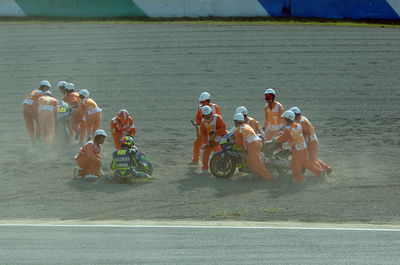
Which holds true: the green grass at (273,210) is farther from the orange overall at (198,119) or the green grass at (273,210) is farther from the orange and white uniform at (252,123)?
the orange overall at (198,119)

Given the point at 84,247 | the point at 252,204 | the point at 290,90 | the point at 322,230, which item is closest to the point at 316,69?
the point at 290,90

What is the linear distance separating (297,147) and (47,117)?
23.4 feet

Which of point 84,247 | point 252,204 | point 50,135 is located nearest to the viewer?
point 84,247

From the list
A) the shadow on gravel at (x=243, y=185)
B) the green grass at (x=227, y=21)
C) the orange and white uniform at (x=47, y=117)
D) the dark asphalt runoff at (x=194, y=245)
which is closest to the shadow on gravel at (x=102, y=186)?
the shadow on gravel at (x=243, y=185)

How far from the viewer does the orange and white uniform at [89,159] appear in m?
17.2

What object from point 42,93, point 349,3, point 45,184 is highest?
point 349,3

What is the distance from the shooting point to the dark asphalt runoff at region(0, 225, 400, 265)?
1114cm

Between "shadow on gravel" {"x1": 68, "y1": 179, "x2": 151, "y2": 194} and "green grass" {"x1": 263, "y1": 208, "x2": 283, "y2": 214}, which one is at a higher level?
"green grass" {"x1": 263, "y1": 208, "x2": 283, "y2": 214}

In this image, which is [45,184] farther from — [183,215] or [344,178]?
[344,178]

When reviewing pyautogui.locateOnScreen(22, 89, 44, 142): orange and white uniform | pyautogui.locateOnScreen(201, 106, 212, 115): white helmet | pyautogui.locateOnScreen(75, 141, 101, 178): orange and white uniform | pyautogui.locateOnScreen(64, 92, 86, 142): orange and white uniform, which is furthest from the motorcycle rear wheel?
pyautogui.locateOnScreen(22, 89, 44, 142): orange and white uniform

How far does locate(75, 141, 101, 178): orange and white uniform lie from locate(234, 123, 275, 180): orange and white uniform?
119 inches

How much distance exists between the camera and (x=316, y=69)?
90.5 ft

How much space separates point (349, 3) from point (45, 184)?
17.2m

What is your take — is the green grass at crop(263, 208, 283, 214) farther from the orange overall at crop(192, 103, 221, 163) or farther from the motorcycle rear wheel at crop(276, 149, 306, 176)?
the orange overall at crop(192, 103, 221, 163)
